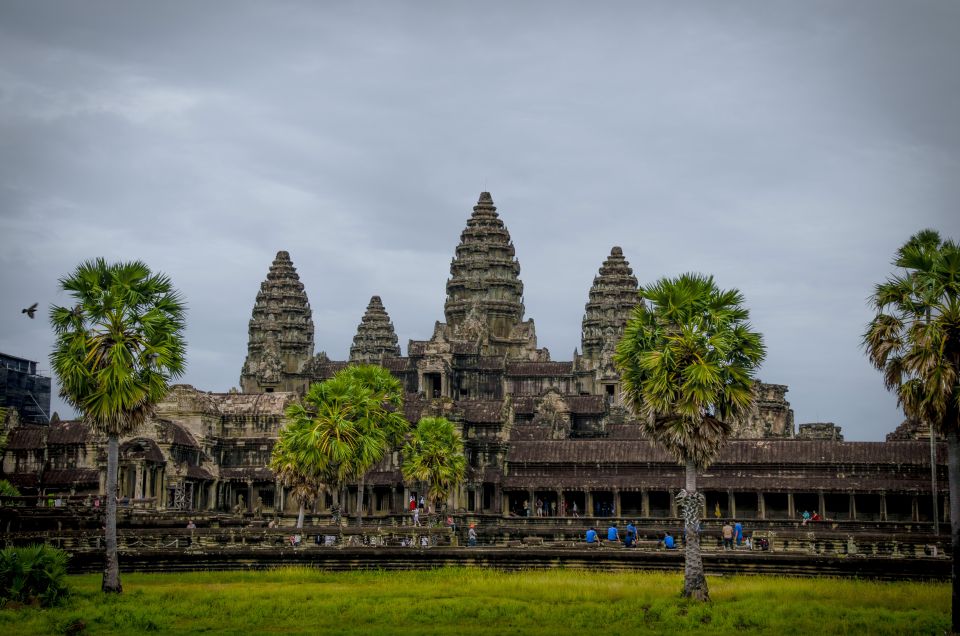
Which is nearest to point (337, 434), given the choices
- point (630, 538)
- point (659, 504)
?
point (630, 538)

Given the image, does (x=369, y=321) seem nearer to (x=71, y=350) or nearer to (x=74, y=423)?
(x=74, y=423)

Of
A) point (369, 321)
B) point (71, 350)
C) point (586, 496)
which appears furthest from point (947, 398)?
point (369, 321)

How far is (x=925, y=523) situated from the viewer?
217 ft

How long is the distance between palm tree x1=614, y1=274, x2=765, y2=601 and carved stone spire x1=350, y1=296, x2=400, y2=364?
4592 inches

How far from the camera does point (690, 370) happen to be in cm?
4081

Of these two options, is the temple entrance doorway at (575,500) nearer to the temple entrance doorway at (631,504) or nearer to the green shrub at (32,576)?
the temple entrance doorway at (631,504)

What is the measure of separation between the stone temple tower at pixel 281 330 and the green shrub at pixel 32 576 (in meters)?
97.4

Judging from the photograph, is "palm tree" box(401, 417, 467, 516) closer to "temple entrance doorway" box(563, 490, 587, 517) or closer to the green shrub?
"temple entrance doorway" box(563, 490, 587, 517)

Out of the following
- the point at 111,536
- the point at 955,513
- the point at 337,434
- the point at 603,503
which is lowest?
the point at 111,536

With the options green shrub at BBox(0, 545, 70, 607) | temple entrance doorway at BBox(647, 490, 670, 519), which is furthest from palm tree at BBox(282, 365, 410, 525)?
green shrub at BBox(0, 545, 70, 607)

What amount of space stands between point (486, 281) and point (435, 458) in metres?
56.0

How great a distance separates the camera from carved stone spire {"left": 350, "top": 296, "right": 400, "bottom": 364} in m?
161

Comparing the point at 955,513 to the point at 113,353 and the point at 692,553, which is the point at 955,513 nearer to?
the point at 692,553

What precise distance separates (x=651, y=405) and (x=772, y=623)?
8.40 meters
